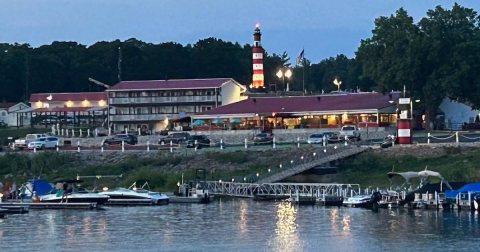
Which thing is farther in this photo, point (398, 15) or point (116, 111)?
point (116, 111)

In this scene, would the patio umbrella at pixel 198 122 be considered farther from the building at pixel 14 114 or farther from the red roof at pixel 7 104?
the red roof at pixel 7 104

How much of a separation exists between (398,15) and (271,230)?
4875 centimetres

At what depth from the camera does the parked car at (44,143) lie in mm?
98231

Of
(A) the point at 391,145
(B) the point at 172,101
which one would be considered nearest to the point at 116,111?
(B) the point at 172,101

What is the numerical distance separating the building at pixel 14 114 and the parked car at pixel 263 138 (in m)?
42.5

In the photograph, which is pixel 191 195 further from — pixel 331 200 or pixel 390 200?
pixel 390 200

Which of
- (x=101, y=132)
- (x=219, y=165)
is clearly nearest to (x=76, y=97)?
(x=101, y=132)

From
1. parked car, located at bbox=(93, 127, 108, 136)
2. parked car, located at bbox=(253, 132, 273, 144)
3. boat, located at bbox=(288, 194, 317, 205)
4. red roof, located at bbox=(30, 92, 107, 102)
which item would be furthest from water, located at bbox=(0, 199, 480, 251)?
red roof, located at bbox=(30, 92, 107, 102)

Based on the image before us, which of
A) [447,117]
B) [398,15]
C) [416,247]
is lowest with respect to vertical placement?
[416,247]

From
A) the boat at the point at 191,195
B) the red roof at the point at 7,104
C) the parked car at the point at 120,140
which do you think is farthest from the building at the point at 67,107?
the boat at the point at 191,195

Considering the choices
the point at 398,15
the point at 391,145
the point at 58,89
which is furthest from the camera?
the point at 58,89

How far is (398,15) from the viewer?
105 m

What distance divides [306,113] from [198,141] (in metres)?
13.8

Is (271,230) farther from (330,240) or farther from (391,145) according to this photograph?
(391,145)
